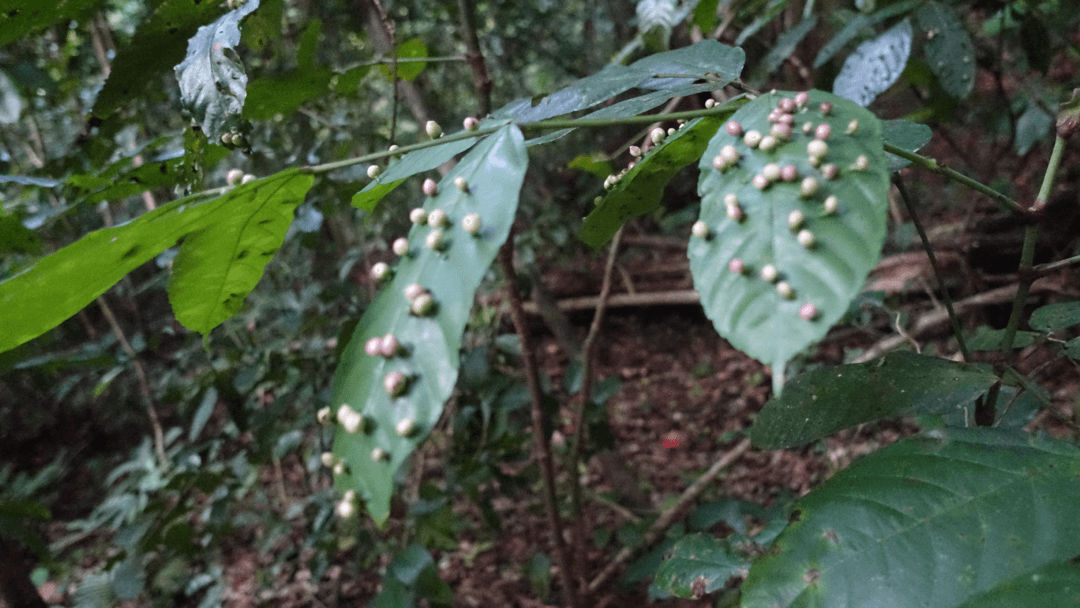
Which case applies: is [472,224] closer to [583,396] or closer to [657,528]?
[583,396]

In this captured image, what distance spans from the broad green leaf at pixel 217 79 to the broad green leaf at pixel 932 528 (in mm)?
937

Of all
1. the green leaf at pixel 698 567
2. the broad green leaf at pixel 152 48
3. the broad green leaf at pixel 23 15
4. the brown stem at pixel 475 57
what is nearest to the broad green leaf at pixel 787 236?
the green leaf at pixel 698 567

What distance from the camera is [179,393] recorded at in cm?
197

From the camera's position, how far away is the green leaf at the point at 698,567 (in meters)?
1.00

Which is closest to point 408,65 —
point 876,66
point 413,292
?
point 413,292

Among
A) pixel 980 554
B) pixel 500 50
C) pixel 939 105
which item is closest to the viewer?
pixel 980 554

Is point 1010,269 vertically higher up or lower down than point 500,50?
lower down

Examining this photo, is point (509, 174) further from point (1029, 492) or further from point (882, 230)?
point (1029, 492)

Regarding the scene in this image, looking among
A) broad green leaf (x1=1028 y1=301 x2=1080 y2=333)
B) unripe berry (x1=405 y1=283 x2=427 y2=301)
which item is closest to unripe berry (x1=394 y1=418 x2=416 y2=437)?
unripe berry (x1=405 y1=283 x2=427 y2=301)

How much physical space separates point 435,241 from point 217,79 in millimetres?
535

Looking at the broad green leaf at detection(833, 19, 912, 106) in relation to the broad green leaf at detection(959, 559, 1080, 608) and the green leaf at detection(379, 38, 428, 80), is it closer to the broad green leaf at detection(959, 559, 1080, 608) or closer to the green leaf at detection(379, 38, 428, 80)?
the green leaf at detection(379, 38, 428, 80)

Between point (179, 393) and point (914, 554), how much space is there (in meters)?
2.08

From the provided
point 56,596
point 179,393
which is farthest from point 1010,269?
point 56,596

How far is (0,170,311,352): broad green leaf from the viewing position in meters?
0.59
